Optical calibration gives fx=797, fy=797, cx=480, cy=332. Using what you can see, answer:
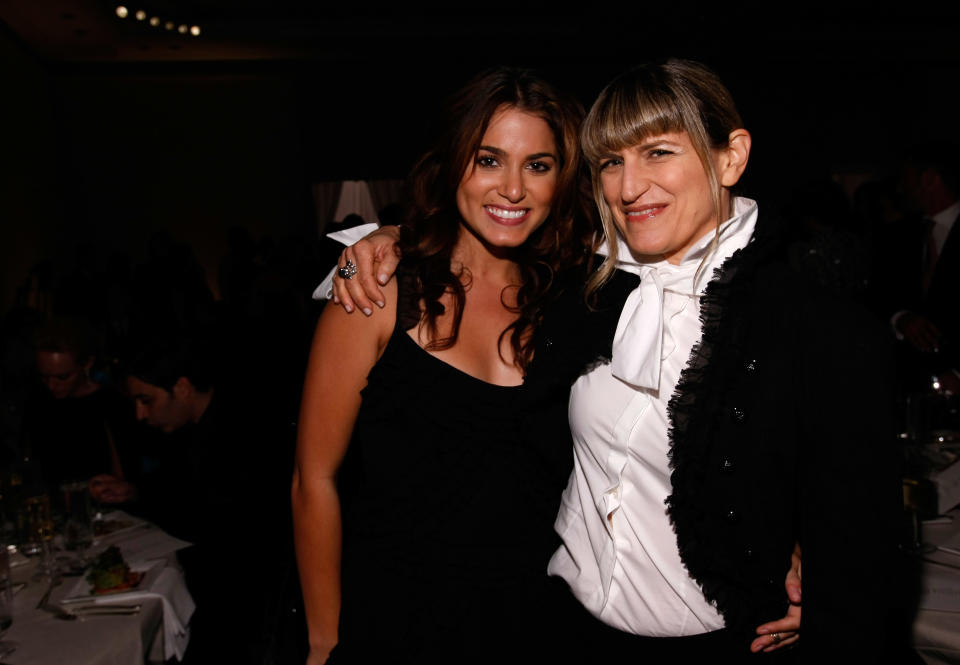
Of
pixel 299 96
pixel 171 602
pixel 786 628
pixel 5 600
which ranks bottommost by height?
pixel 171 602

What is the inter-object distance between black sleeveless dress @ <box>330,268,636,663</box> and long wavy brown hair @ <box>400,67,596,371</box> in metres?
0.10

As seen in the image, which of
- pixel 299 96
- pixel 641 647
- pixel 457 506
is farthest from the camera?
pixel 299 96

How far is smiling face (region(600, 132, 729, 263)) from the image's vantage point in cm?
134

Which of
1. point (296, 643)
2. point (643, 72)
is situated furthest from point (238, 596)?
point (643, 72)

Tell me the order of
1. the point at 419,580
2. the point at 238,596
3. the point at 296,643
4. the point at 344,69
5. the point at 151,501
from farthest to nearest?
the point at 344,69 < the point at 151,501 < the point at 238,596 < the point at 296,643 < the point at 419,580

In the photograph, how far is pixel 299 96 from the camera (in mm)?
10188

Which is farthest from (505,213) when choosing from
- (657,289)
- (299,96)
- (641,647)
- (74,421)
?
(299,96)

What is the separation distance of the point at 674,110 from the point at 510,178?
459 mm

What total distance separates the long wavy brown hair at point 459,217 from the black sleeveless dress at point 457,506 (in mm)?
95

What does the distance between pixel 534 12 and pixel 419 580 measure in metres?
8.30

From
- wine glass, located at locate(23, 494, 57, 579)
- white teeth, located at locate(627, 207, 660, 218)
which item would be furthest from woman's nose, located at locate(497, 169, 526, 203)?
wine glass, located at locate(23, 494, 57, 579)

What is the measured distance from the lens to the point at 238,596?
253 centimetres

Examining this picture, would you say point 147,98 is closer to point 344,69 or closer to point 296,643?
point 344,69

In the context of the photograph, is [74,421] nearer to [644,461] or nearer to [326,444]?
[326,444]
